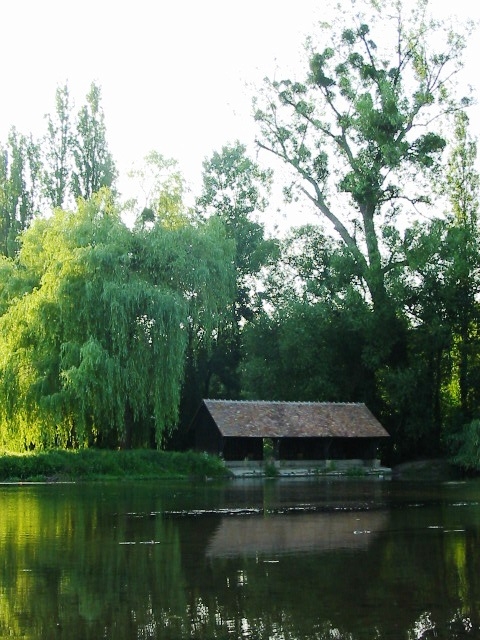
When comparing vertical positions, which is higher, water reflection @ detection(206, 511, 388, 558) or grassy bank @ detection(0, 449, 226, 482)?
grassy bank @ detection(0, 449, 226, 482)

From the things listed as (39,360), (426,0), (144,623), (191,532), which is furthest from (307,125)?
(144,623)

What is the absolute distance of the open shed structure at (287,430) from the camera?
141 feet

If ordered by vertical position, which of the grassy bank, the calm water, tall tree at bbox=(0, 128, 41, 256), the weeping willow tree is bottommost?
the calm water

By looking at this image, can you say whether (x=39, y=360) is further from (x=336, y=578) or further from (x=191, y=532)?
(x=336, y=578)

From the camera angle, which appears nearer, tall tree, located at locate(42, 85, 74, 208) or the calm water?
the calm water

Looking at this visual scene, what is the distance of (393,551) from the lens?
13438 mm

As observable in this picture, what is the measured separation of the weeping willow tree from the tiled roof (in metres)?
5.29

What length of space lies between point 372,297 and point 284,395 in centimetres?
761

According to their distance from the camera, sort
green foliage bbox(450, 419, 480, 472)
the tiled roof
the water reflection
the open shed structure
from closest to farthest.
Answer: the water reflection
the tiled roof
the open shed structure
green foliage bbox(450, 419, 480, 472)

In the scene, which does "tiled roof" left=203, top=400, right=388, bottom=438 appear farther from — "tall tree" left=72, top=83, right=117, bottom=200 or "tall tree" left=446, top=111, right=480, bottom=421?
"tall tree" left=72, top=83, right=117, bottom=200

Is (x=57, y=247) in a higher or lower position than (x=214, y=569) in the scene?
higher

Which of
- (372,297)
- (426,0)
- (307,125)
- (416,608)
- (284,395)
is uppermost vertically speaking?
(426,0)

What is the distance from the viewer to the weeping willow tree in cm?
3522

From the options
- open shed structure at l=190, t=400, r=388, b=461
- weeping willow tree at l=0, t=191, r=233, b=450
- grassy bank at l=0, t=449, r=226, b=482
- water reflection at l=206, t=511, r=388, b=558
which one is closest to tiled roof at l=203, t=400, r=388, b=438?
open shed structure at l=190, t=400, r=388, b=461
